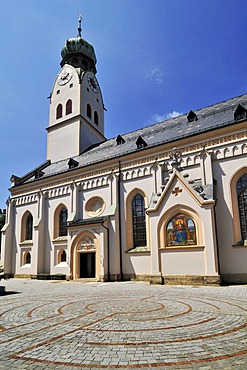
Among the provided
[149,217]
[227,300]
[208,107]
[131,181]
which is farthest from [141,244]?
[208,107]

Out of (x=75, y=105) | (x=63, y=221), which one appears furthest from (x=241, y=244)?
(x=75, y=105)

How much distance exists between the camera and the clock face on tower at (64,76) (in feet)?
118

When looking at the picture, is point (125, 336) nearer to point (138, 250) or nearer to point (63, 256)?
point (138, 250)

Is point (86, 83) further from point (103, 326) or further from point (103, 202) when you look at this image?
point (103, 326)

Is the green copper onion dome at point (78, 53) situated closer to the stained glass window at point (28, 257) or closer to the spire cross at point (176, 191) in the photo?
the stained glass window at point (28, 257)

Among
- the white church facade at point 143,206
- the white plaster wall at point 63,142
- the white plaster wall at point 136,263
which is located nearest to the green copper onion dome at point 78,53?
the white church facade at point 143,206

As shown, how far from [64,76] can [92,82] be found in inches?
150

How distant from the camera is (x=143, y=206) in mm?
21156

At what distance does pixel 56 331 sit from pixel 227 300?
22.8ft

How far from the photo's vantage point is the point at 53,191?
Result: 26938 millimetres

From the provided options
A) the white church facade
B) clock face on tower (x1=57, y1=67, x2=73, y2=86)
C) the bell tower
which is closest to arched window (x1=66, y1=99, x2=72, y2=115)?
the bell tower

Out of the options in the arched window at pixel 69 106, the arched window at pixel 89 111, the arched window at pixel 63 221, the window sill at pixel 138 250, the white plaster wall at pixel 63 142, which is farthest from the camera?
the arched window at pixel 89 111

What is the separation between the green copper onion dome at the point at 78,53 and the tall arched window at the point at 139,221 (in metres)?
23.9

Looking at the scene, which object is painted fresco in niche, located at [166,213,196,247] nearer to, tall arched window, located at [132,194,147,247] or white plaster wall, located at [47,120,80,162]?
tall arched window, located at [132,194,147,247]
